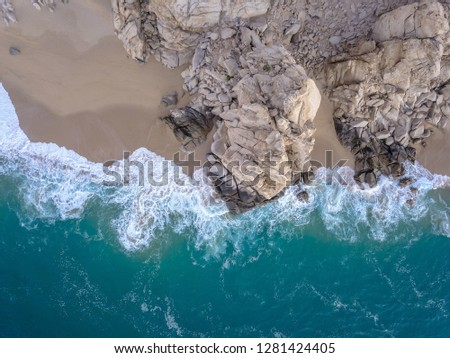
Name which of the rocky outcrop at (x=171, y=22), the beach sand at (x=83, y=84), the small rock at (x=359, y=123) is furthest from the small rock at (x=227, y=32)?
the small rock at (x=359, y=123)

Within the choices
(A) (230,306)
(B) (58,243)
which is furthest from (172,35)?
(A) (230,306)

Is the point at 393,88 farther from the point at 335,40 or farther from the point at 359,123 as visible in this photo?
the point at 335,40

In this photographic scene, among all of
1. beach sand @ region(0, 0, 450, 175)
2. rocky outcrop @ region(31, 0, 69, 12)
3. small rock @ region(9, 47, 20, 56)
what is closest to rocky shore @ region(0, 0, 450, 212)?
rocky outcrop @ region(31, 0, 69, 12)

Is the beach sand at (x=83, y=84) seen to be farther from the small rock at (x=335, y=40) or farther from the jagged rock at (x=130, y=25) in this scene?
the small rock at (x=335, y=40)

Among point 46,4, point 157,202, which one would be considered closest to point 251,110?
point 157,202

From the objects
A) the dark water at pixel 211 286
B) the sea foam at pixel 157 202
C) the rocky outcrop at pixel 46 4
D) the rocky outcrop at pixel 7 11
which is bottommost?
the dark water at pixel 211 286

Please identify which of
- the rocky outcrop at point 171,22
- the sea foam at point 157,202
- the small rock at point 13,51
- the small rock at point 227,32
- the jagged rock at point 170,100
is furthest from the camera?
the sea foam at point 157,202
